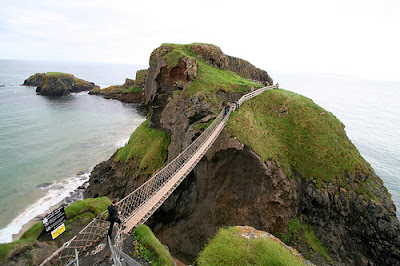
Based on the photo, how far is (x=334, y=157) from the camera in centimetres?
1783

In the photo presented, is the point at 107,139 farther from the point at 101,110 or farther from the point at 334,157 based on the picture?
the point at 334,157

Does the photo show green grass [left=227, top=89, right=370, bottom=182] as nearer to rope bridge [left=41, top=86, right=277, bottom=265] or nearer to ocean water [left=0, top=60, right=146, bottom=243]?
rope bridge [left=41, top=86, right=277, bottom=265]

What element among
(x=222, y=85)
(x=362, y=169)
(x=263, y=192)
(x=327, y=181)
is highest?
(x=222, y=85)

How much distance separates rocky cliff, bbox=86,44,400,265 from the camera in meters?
15.3

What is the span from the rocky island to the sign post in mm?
2363

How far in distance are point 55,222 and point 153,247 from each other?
15.6 feet

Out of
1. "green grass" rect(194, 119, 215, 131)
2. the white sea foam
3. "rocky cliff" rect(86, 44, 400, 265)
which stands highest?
"green grass" rect(194, 119, 215, 131)

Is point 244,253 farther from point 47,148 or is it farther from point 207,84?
point 47,148

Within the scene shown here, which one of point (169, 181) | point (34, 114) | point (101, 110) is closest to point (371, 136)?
point (169, 181)

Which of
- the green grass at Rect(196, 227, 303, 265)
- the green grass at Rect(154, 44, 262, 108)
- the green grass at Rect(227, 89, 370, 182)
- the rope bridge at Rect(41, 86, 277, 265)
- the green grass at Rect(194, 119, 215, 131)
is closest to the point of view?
the green grass at Rect(196, 227, 303, 265)

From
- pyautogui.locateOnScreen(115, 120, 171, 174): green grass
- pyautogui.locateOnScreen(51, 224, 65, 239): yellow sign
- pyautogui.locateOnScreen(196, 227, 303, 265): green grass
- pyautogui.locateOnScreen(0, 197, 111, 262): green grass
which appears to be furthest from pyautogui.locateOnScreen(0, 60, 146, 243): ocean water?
pyautogui.locateOnScreen(196, 227, 303, 265): green grass

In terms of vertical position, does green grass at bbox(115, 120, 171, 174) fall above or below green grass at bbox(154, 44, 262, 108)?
below

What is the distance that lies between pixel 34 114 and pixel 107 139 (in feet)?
89.3

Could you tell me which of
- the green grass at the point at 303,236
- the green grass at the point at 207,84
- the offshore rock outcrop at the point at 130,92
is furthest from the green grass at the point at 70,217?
the offshore rock outcrop at the point at 130,92
